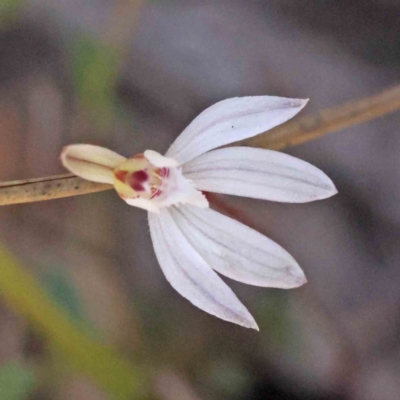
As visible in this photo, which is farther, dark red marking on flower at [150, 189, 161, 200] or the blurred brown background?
the blurred brown background

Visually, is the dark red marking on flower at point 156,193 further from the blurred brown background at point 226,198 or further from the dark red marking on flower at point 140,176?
Result: the blurred brown background at point 226,198

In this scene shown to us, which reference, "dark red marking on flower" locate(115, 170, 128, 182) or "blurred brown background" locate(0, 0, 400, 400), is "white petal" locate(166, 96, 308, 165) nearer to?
"dark red marking on flower" locate(115, 170, 128, 182)

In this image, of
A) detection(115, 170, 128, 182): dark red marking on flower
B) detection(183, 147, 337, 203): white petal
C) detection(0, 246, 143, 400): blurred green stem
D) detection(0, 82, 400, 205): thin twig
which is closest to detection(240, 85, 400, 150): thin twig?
detection(0, 82, 400, 205): thin twig

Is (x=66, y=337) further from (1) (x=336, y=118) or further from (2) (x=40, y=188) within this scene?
(1) (x=336, y=118)

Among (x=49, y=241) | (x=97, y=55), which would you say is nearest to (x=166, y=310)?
(x=49, y=241)

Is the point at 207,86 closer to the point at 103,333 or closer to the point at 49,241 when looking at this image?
the point at 49,241
